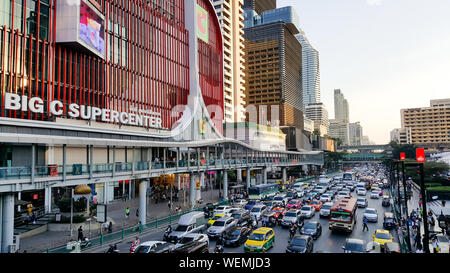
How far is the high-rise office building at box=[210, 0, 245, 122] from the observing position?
112 m

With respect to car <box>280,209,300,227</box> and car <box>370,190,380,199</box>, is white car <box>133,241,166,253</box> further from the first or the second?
car <box>370,190,380,199</box>

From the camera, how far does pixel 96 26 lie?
43625mm

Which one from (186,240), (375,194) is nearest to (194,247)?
(186,240)

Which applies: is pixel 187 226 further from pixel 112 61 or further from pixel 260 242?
pixel 112 61

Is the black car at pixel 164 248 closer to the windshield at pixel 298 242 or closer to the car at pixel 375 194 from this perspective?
the windshield at pixel 298 242

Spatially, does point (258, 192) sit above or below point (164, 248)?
below

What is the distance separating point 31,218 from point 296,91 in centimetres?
17832

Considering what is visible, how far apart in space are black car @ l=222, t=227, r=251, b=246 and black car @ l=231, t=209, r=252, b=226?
477 cm

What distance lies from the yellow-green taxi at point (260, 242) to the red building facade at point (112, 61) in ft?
97.7

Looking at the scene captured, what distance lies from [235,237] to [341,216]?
10886 millimetres

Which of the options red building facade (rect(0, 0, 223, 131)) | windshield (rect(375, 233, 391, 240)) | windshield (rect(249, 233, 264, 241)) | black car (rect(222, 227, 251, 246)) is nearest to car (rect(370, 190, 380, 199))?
windshield (rect(375, 233, 391, 240))

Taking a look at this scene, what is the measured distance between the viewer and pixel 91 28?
4212 cm

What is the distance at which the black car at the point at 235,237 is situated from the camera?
23.7 meters
